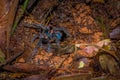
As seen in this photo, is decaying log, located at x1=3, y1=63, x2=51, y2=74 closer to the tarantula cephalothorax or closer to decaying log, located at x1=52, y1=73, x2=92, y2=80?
decaying log, located at x1=52, y1=73, x2=92, y2=80

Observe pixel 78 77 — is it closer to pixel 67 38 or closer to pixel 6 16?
pixel 67 38

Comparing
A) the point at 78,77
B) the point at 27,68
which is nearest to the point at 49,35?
the point at 27,68

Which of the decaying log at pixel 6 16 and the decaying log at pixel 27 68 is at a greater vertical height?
the decaying log at pixel 6 16

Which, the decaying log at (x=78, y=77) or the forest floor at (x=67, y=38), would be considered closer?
the decaying log at (x=78, y=77)

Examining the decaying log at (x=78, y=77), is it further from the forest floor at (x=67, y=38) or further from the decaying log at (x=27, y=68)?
the decaying log at (x=27, y=68)

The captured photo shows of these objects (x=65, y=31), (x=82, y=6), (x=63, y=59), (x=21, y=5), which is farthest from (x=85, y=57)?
(x=21, y=5)

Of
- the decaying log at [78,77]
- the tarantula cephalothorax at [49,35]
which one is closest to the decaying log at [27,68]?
the decaying log at [78,77]

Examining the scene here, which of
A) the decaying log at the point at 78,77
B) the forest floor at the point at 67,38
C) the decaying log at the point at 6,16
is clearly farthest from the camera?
the decaying log at the point at 6,16
